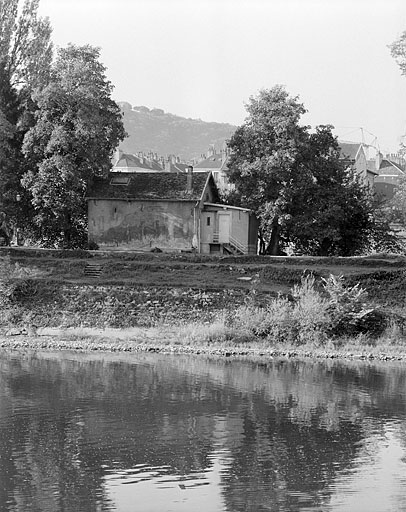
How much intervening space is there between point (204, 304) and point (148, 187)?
51.5 ft

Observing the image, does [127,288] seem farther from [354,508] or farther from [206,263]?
[354,508]

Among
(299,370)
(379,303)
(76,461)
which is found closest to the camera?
(76,461)

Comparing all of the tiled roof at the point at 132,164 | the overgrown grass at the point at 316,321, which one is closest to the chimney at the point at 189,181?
the overgrown grass at the point at 316,321

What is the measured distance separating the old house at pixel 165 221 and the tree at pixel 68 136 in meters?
1.80

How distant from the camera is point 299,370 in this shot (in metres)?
33.2

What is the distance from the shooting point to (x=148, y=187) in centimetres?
5572

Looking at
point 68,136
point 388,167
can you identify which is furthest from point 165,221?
point 388,167

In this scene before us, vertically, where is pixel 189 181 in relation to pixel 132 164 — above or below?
below

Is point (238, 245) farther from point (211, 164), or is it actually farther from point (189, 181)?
point (211, 164)

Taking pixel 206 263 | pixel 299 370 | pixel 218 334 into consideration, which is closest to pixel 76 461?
pixel 299 370

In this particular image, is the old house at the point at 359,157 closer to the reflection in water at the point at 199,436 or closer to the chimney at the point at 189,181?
the chimney at the point at 189,181

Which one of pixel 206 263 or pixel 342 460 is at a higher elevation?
pixel 206 263

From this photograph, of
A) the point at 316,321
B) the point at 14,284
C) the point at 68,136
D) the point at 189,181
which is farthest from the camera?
the point at 189,181

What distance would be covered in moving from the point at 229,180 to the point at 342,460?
117 ft
